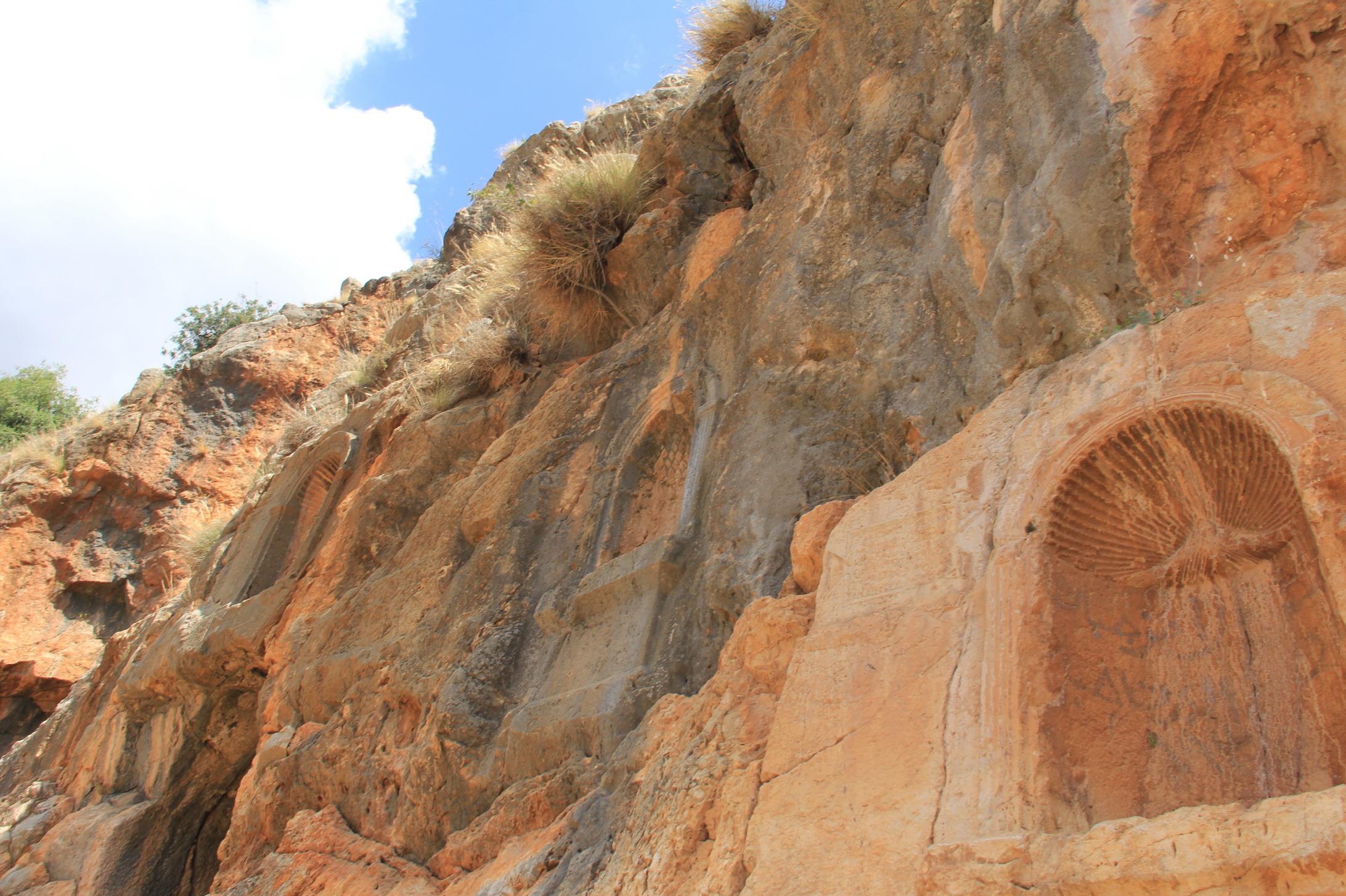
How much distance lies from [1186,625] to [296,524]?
8294 mm

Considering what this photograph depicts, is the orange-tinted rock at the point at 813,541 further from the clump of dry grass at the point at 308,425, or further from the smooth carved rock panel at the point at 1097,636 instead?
the clump of dry grass at the point at 308,425

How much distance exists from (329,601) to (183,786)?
1.97 meters

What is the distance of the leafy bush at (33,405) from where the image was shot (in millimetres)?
21141

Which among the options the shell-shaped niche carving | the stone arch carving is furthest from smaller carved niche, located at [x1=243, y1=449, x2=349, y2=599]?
the shell-shaped niche carving

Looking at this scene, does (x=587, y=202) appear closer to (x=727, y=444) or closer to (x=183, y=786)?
(x=727, y=444)

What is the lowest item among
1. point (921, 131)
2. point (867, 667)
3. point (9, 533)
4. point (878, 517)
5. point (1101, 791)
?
point (1101, 791)

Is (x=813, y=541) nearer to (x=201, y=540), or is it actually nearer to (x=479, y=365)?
(x=479, y=365)

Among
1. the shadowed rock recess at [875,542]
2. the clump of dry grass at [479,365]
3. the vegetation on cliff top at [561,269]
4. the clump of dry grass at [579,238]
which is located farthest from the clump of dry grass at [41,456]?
the clump of dry grass at [579,238]

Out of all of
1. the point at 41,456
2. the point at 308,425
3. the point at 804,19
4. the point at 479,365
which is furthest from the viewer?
the point at 41,456

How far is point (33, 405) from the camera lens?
70.8ft

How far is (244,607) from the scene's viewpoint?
8.70 m

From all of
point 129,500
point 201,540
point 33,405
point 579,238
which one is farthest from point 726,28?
point 33,405

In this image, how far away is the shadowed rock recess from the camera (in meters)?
2.85

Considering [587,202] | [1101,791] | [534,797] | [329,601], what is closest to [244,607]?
[329,601]
